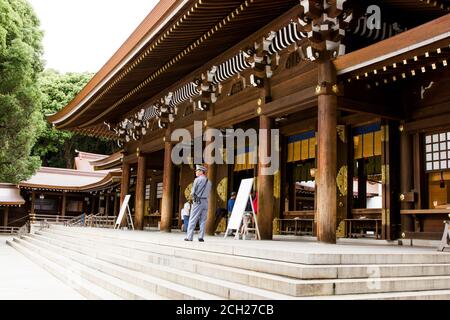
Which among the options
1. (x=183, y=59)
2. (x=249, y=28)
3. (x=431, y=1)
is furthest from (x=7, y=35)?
(x=431, y=1)

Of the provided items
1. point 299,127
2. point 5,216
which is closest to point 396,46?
point 299,127

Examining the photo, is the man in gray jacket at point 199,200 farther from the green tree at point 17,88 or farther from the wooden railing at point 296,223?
the green tree at point 17,88

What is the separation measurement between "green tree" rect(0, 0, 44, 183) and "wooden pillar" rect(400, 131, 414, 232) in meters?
12.8

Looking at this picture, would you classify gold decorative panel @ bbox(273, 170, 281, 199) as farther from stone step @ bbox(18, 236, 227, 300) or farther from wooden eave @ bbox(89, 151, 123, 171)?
wooden eave @ bbox(89, 151, 123, 171)

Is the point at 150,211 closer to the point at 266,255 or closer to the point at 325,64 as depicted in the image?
the point at 325,64

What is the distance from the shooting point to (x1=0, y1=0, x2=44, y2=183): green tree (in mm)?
15758

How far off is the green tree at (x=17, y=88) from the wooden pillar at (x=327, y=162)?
11849 mm

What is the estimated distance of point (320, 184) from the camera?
7246 millimetres

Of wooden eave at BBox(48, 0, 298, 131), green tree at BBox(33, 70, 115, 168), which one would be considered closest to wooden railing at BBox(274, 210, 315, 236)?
wooden eave at BBox(48, 0, 298, 131)

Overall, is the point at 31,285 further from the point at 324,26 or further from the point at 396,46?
the point at 396,46

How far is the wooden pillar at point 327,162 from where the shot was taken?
23.6ft

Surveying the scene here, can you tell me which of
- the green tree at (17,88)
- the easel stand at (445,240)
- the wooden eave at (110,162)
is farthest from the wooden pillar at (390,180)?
the wooden eave at (110,162)

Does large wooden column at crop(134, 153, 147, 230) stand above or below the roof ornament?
below

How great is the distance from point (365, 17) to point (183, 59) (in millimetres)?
4581
